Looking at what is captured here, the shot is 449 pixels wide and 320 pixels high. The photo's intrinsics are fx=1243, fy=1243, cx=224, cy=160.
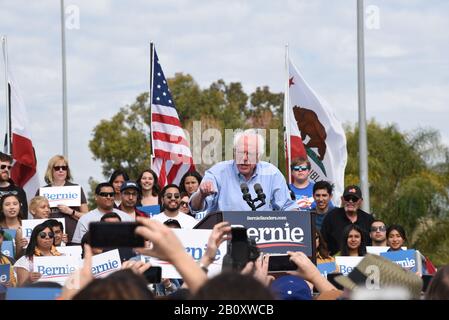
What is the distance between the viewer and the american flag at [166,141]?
1895 centimetres

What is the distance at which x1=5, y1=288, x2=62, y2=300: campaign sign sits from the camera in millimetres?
5738

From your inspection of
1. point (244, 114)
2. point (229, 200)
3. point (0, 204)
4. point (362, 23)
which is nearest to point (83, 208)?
point (0, 204)

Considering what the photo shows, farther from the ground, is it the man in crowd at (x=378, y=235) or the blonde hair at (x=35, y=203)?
the blonde hair at (x=35, y=203)

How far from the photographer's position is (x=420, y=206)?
137 feet

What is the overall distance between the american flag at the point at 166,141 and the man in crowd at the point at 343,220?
479 cm

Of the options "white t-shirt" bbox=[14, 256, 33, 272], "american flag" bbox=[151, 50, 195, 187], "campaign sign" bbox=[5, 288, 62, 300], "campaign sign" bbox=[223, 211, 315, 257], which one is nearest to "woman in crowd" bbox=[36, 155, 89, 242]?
"white t-shirt" bbox=[14, 256, 33, 272]

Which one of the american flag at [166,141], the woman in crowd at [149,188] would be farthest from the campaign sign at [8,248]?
the american flag at [166,141]

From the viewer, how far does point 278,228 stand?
10.2 meters

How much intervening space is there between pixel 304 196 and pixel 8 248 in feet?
13.0

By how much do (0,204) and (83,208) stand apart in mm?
1357

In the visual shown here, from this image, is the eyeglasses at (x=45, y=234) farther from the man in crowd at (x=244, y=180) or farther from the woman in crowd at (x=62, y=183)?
the woman in crowd at (x=62, y=183)

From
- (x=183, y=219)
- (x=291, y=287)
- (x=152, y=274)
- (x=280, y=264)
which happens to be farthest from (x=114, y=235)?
(x=183, y=219)

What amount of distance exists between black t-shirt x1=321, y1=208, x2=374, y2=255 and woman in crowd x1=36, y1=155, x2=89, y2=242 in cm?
285
